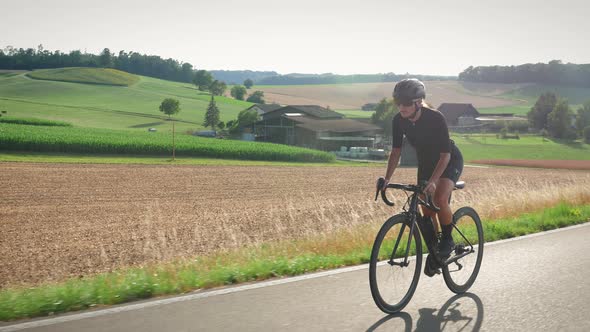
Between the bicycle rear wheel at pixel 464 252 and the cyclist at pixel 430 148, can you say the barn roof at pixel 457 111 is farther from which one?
the cyclist at pixel 430 148

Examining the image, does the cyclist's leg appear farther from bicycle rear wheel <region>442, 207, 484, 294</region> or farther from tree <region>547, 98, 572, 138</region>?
tree <region>547, 98, 572, 138</region>

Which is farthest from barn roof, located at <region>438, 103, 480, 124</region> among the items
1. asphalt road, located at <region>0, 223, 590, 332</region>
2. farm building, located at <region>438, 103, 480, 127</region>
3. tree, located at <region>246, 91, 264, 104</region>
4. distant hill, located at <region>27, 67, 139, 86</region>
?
asphalt road, located at <region>0, 223, 590, 332</region>

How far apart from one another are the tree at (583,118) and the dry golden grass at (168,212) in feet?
178

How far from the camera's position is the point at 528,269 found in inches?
268

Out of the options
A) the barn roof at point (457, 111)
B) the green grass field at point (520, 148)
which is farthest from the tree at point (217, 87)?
the green grass field at point (520, 148)

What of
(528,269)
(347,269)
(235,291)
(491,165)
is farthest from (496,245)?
(491,165)

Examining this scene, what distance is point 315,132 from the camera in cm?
6625

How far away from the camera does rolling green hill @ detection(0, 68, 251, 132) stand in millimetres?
83500

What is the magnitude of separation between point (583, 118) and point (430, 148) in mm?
84291

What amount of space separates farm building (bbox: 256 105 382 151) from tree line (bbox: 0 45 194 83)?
7874cm

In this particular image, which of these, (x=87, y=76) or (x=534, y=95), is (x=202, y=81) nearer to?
(x=87, y=76)

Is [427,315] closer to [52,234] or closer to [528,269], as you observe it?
[528,269]

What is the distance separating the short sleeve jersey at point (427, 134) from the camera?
5340 millimetres

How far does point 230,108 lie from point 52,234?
102 metres
